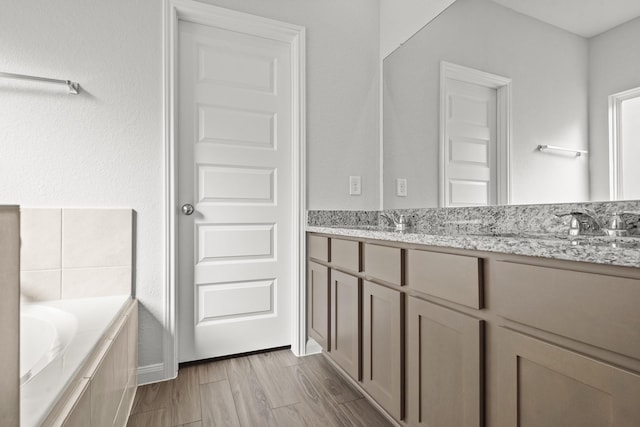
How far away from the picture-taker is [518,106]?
1.33 metres

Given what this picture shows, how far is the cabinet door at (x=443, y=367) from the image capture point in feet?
2.87

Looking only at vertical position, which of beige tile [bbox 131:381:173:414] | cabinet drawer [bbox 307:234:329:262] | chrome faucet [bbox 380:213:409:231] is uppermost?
chrome faucet [bbox 380:213:409:231]

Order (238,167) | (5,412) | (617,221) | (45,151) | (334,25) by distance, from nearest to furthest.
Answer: (5,412) < (617,221) < (45,151) < (238,167) < (334,25)

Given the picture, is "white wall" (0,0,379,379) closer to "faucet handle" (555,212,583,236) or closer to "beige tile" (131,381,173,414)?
"beige tile" (131,381,173,414)

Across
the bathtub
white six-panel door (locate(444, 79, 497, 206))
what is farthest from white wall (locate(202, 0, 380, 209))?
the bathtub

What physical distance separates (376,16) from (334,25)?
36 centimetres

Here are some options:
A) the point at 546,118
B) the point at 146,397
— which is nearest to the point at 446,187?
the point at 546,118

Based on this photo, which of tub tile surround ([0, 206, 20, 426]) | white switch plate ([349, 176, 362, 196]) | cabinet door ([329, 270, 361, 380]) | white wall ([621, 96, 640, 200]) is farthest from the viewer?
white switch plate ([349, 176, 362, 196])

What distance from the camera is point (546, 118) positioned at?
4.05 feet

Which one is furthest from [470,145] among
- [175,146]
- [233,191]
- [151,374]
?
[151,374]

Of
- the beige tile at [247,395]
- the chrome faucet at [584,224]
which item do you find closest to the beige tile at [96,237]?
the beige tile at [247,395]

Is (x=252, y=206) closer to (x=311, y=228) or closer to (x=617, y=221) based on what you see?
(x=311, y=228)

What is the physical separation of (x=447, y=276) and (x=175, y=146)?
153 cm

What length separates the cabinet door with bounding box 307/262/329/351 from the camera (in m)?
1.78
